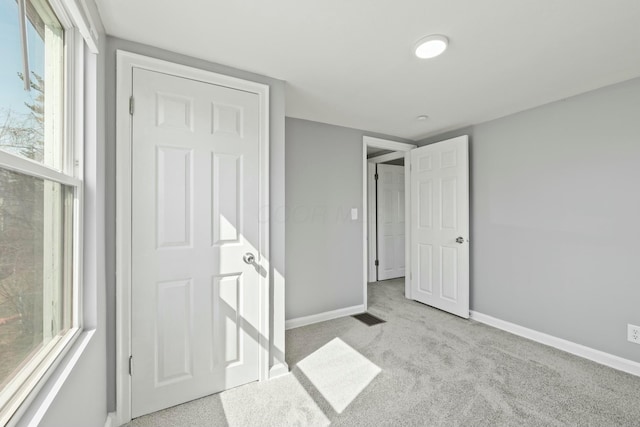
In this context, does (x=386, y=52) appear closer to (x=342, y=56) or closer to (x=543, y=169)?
(x=342, y=56)

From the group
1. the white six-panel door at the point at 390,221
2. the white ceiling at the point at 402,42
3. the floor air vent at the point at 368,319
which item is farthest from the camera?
the white six-panel door at the point at 390,221

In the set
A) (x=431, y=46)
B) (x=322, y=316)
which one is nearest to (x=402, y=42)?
(x=431, y=46)

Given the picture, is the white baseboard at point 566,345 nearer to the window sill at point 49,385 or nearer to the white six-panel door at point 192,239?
the white six-panel door at point 192,239

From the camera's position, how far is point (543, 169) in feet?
8.73

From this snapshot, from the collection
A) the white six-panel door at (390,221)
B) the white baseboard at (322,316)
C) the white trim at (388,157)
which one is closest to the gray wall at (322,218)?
the white baseboard at (322,316)

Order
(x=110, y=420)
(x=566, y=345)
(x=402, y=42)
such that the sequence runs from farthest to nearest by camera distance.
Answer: (x=566, y=345), (x=402, y=42), (x=110, y=420)

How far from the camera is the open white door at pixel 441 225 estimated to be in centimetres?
321

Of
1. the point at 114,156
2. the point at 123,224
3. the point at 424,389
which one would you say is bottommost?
the point at 424,389

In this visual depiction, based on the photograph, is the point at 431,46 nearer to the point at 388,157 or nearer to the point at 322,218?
the point at 322,218

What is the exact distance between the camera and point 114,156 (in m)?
1.62

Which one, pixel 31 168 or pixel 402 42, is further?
pixel 402 42

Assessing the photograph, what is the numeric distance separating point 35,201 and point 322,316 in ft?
8.99

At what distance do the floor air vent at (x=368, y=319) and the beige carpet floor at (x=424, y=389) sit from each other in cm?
33

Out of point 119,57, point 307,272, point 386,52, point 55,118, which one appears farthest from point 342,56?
point 307,272
